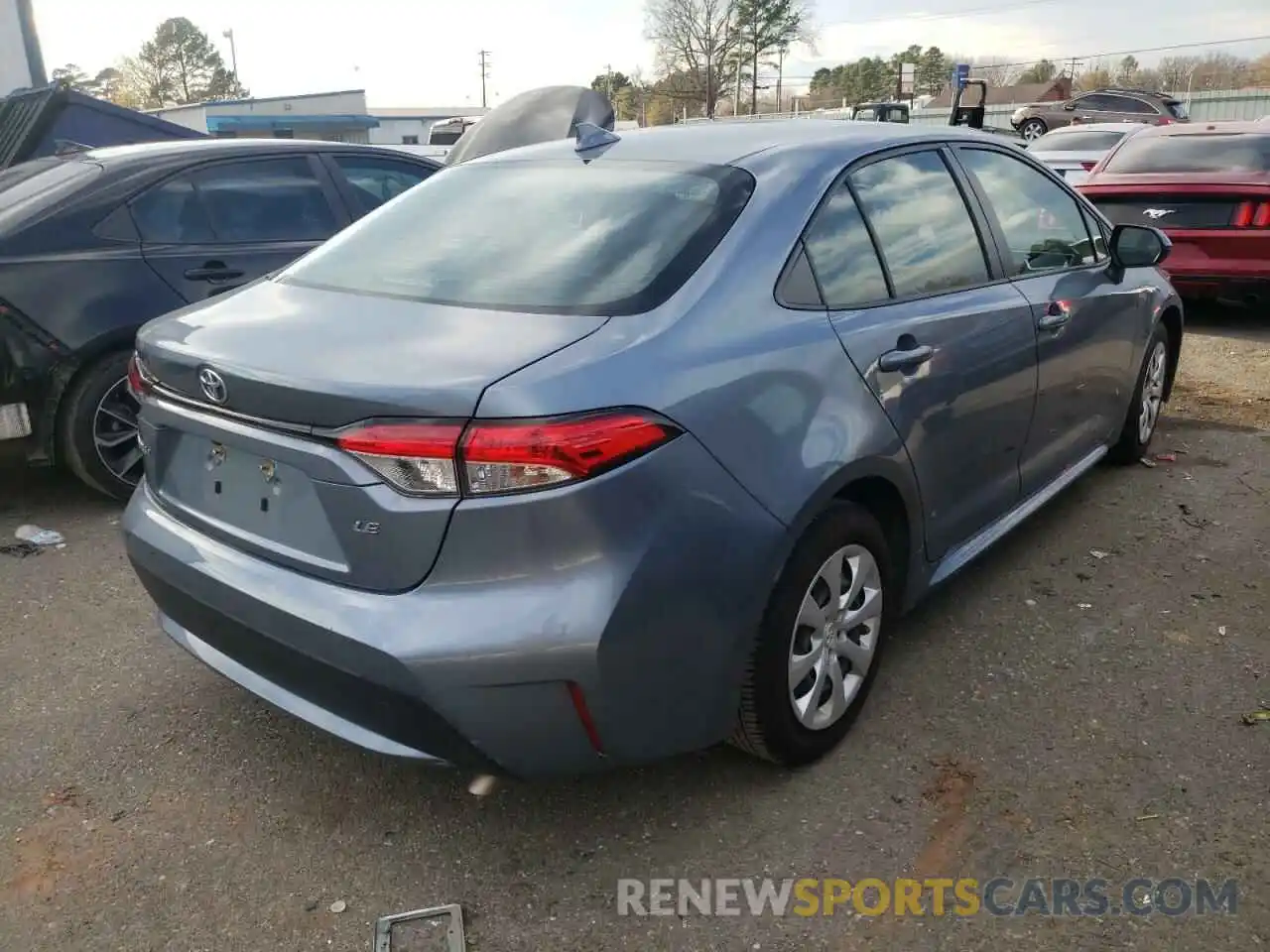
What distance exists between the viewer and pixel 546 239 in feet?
8.70

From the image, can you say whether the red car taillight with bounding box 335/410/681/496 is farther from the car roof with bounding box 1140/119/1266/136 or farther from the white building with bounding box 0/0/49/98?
the white building with bounding box 0/0/49/98

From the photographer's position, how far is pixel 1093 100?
2742cm

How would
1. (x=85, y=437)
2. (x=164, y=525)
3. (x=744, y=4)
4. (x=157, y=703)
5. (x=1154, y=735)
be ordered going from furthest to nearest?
(x=744, y=4)
(x=85, y=437)
(x=157, y=703)
(x=1154, y=735)
(x=164, y=525)

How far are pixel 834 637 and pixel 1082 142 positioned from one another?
1287 cm

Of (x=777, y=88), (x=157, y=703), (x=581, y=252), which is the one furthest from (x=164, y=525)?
(x=777, y=88)

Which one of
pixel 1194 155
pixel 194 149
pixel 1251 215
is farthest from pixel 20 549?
pixel 1194 155

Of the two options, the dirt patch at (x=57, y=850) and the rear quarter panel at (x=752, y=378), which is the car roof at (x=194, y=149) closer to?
the dirt patch at (x=57, y=850)

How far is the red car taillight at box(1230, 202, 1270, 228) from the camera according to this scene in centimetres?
720

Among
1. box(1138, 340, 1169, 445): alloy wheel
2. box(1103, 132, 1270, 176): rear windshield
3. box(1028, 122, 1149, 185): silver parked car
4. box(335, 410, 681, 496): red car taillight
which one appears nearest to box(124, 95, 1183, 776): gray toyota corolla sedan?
box(335, 410, 681, 496): red car taillight

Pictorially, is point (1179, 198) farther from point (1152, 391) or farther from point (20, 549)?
point (20, 549)

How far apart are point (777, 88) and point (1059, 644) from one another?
81376 mm

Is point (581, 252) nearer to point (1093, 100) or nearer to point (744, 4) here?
point (1093, 100)

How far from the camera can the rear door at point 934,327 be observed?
2723 millimetres

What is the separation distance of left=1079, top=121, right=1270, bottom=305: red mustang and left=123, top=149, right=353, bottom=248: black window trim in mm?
5319
